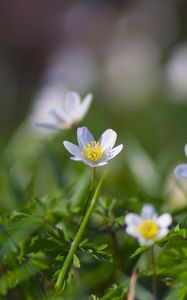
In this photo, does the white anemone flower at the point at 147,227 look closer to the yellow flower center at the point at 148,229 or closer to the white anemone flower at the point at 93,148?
the yellow flower center at the point at 148,229

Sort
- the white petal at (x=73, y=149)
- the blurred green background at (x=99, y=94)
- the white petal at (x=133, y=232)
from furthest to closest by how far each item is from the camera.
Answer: the blurred green background at (x=99, y=94) → the white petal at (x=73, y=149) → the white petal at (x=133, y=232)

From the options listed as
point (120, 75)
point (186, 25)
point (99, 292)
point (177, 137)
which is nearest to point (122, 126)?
point (177, 137)

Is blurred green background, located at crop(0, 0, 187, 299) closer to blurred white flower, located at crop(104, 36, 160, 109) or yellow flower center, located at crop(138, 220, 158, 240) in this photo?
blurred white flower, located at crop(104, 36, 160, 109)

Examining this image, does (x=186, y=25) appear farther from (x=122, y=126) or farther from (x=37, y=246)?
(x=37, y=246)

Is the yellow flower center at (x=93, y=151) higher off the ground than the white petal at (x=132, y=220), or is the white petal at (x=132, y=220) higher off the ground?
the yellow flower center at (x=93, y=151)

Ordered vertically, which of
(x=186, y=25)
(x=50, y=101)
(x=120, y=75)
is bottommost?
(x=186, y=25)

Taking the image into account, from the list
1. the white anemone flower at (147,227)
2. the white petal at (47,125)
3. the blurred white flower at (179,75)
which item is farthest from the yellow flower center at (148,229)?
the blurred white flower at (179,75)

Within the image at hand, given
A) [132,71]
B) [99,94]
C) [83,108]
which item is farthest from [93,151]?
[132,71]
